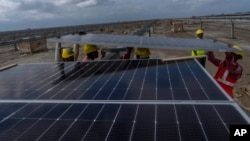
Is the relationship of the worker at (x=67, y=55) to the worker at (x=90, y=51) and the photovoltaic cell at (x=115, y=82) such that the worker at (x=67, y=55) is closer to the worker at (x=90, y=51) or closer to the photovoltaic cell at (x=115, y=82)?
the worker at (x=90, y=51)

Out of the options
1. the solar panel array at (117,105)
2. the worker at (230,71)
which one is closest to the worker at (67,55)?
the solar panel array at (117,105)

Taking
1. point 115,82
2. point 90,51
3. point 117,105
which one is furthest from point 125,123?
point 90,51

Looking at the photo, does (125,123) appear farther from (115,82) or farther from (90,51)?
(90,51)

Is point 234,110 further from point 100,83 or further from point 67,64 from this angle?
point 67,64

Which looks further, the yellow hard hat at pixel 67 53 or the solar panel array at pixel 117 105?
the yellow hard hat at pixel 67 53

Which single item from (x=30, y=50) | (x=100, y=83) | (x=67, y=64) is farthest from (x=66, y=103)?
(x=30, y=50)

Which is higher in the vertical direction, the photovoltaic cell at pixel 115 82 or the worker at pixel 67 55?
the worker at pixel 67 55

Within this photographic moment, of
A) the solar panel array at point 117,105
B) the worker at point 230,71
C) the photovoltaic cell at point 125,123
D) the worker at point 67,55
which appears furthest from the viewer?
the worker at point 67,55

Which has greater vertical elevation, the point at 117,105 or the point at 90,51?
the point at 90,51

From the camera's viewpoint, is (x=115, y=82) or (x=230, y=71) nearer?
(x=115, y=82)

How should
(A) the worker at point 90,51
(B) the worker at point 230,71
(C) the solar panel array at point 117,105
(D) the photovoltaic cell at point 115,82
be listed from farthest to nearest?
(A) the worker at point 90,51
(B) the worker at point 230,71
(D) the photovoltaic cell at point 115,82
(C) the solar panel array at point 117,105
